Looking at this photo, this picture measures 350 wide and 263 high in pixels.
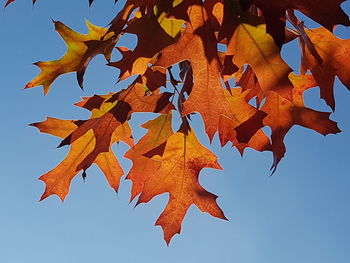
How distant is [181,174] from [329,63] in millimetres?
658

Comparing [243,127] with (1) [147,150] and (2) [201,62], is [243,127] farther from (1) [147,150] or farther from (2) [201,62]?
(1) [147,150]

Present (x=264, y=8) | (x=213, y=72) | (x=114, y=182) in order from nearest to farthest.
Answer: (x=264, y=8) < (x=213, y=72) < (x=114, y=182)

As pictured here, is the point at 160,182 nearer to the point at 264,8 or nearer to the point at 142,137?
the point at 142,137

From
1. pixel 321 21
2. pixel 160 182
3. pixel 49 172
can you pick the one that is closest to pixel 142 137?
pixel 160 182

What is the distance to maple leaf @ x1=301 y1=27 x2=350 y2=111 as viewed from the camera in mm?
1672

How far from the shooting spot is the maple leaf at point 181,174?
6.25 ft

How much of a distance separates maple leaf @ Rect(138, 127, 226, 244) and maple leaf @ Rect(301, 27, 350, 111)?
475 mm

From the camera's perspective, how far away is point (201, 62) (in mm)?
1549

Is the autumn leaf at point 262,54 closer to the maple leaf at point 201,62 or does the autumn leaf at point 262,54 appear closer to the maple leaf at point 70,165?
the maple leaf at point 201,62

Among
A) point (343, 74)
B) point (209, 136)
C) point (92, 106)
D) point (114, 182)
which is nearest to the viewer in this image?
point (209, 136)

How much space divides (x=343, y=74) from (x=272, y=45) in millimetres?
357

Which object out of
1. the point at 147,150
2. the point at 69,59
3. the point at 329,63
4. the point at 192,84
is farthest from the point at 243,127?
the point at 69,59

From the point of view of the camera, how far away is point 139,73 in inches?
63.7

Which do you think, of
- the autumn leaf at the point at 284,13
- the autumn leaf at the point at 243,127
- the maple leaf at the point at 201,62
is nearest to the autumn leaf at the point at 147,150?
the autumn leaf at the point at 243,127
